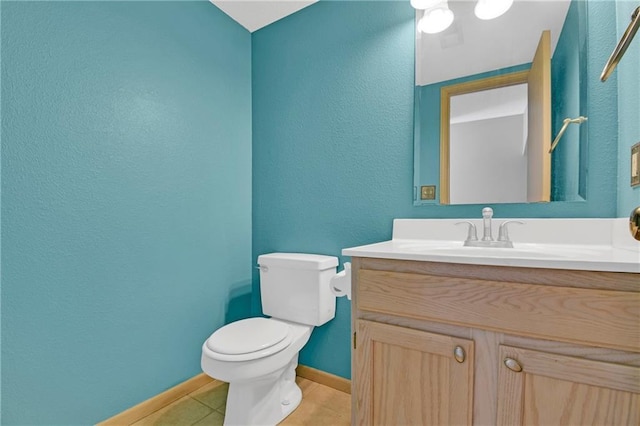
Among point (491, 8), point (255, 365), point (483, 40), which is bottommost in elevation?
point (255, 365)

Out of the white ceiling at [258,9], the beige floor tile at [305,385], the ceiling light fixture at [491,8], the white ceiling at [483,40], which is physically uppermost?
the white ceiling at [258,9]

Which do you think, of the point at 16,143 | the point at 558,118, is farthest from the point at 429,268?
the point at 16,143

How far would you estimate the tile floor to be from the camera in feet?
4.56

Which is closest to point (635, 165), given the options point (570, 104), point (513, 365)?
point (570, 104)

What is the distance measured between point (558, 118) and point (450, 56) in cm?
53

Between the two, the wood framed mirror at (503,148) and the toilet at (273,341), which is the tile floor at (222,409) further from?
the wood framed mirror at (503,148)

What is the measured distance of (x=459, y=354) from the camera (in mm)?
827

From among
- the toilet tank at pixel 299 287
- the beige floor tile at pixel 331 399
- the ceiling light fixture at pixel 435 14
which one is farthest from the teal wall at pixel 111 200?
the ceiling light fixture at pixel 435 14

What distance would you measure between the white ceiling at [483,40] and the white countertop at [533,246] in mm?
693

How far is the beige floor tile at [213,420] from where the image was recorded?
1.38 m

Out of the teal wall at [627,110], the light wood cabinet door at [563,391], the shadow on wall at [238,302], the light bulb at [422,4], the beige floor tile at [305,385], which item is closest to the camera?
the light wood cabinet door at [563,391]

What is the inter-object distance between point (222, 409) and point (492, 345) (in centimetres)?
133

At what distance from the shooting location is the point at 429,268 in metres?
0.88

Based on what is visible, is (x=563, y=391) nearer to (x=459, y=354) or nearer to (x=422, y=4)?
(x=459, y=354)
